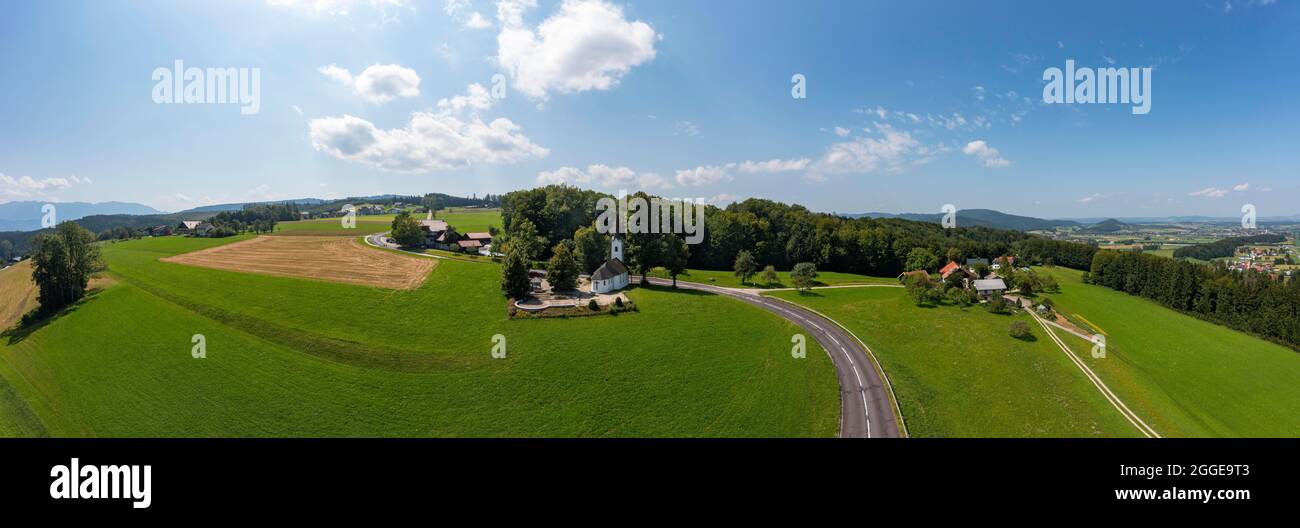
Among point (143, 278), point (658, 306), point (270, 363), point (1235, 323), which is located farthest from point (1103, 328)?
point (143, 278)

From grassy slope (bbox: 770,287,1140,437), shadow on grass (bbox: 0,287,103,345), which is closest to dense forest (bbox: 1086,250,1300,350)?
grassy slope (bbox: 770,287,1140,437)

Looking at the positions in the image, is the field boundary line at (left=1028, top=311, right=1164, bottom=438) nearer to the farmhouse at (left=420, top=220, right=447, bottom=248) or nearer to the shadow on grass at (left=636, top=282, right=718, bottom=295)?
the shadow on grass at (left=636, top=282, right=718, bottom=295)

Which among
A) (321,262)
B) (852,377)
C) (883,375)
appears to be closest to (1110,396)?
(883,375)

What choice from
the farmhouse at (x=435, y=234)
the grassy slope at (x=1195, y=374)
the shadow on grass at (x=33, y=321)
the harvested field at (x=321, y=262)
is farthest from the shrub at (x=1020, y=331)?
the shadow on grass at (x=33, y=321)

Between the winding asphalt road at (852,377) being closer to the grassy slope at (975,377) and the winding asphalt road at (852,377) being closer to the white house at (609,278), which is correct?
the grassy slope at (975,377)

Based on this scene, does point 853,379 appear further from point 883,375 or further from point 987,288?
point 987,288
